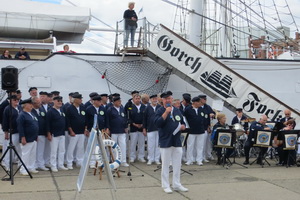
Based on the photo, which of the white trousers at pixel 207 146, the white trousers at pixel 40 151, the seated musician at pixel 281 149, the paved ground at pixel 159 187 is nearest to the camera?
the paved ground at pixel 159 187

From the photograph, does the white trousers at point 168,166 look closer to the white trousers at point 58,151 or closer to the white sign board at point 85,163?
A: the white sign board at point 85,163

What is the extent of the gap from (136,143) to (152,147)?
675 millimetres

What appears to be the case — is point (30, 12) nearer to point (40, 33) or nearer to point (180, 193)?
point (40, 33)

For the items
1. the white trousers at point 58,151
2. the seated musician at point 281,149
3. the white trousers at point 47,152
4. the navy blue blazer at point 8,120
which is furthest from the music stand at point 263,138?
the navy blue blazer at point 8,120

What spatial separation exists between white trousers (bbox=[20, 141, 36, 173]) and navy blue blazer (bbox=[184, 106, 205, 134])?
4078mm

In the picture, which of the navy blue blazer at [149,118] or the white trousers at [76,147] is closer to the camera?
the white trousers at [76,147]

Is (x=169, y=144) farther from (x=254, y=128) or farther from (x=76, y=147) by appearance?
(x=254, y=128)

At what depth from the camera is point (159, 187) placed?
8164mm

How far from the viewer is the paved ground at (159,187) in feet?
24.5

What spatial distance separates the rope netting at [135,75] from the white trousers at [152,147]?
3.08 m

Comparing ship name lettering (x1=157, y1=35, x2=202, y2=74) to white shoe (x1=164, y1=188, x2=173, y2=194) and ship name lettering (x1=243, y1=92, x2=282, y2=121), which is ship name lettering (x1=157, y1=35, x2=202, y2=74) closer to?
ship name lettering (x1=243, y1=92, x2=282, y2=121)

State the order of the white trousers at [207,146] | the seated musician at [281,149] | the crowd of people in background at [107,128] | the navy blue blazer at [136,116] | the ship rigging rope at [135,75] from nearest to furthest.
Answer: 1. the crowd of people in background at [107,128]
2. the seated musician at [281,149]
3. the navy blue blazer at [136,116]
4. the white trousers at [207,146]
5. the ship rigging rope at [135,75]

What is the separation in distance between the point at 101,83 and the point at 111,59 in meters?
0.87

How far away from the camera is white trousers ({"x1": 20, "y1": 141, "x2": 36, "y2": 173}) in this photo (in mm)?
9172
